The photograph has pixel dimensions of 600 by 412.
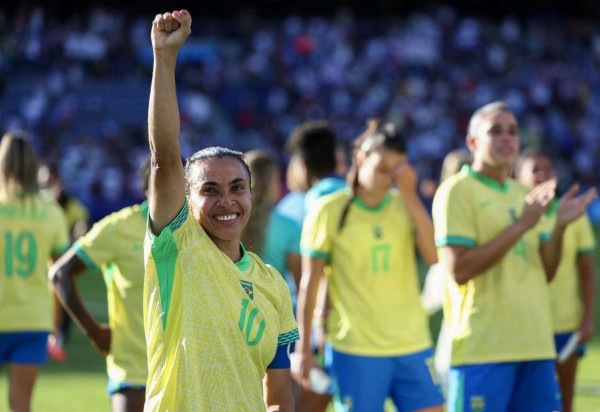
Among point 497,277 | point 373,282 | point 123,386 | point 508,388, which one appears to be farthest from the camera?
point 373,282

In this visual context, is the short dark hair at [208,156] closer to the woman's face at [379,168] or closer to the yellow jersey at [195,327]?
the yellow jersey at [195,327]

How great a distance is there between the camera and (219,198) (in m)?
4.08

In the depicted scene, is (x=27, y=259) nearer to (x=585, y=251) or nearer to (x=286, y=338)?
(x=585, y=251)

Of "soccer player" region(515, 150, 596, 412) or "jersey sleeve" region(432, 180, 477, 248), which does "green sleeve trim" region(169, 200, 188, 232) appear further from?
"soccer player" region(515, 150, 596, 412)

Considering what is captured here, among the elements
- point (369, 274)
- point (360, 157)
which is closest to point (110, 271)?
point (369, 274)

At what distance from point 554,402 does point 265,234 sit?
2120mm

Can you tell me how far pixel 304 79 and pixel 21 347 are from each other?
24.1 m

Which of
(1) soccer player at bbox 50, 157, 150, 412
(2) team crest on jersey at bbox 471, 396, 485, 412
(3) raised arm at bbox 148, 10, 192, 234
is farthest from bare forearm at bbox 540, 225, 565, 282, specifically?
(3) raised arm at bbox 148, 10, 192, 234

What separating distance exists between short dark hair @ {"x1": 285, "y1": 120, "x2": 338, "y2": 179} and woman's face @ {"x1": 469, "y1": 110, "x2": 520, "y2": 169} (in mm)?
1806

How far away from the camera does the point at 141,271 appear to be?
6477mm

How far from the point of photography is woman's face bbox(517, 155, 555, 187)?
28.6 ft

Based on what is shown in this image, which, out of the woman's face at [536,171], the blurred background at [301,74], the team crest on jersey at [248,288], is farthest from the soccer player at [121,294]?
the blurred background at [301,74]

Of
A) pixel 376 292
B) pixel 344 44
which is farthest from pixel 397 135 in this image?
pixel 344 44

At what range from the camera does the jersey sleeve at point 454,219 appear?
20.3ft
